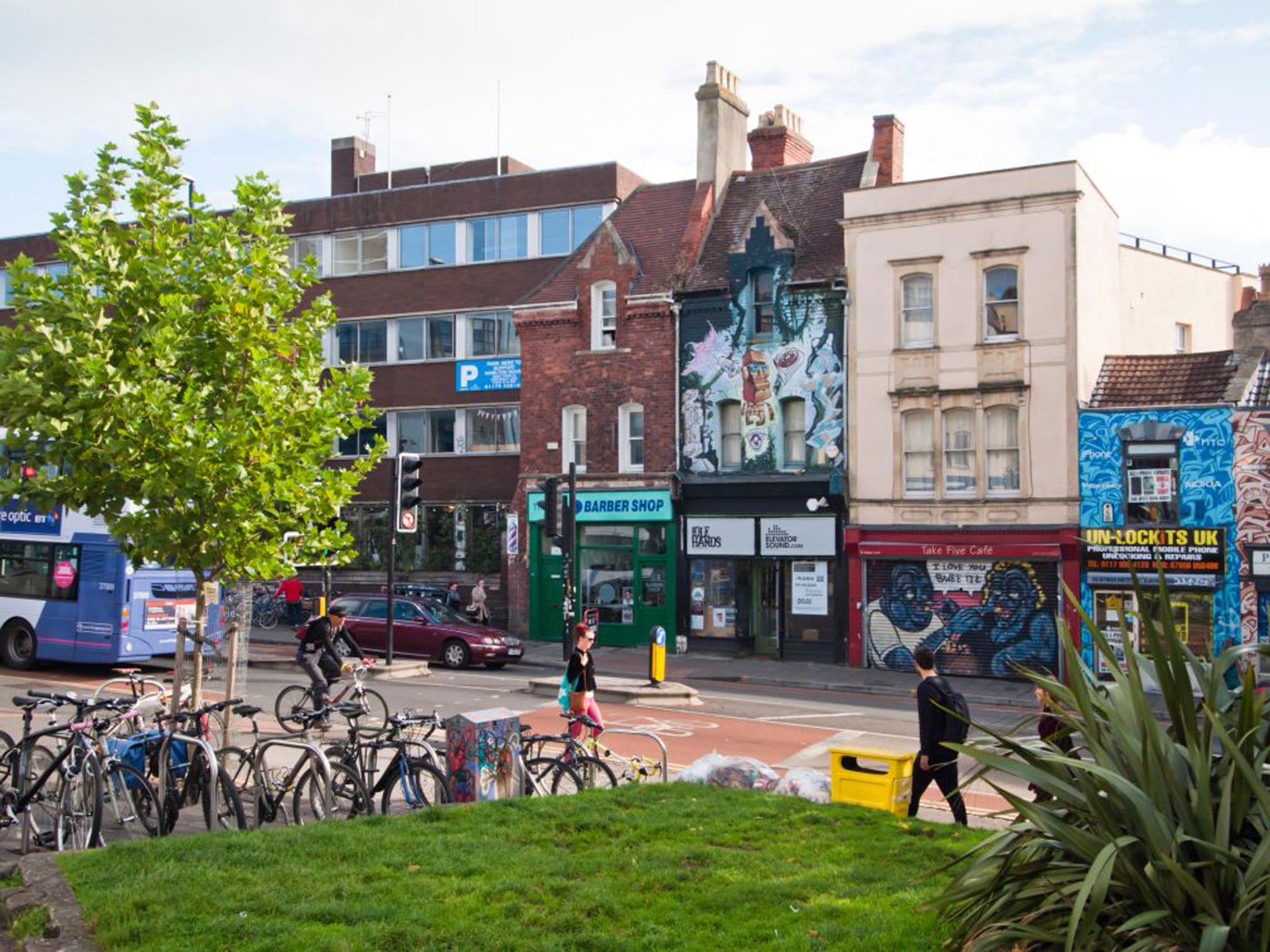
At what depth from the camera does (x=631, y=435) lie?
32219mm

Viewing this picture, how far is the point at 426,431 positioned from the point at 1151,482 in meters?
21.6

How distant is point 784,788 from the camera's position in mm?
11922

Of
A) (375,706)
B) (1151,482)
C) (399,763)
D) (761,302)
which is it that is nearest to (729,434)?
(761,302)

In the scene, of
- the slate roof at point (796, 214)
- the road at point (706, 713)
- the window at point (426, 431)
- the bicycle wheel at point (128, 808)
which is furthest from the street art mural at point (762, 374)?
the bicycle wheel at point (128, 808)

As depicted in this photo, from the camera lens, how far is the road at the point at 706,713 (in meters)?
17.0

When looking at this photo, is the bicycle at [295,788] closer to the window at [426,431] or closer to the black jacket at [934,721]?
the black jacket at [934,721]

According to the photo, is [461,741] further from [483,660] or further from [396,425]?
[396,425]

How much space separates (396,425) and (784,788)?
29494mm

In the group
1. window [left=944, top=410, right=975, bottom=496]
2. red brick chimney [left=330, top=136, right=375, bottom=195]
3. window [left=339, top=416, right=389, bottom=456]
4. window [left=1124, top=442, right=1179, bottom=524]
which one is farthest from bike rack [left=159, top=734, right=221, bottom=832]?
red brick chimney [left=330, top=136, right=375, bottom=195]

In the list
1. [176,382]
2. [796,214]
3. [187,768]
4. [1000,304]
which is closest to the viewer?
[187,768]

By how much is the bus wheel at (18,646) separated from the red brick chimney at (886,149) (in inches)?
822

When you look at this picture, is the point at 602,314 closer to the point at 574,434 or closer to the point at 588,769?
the point at 574,434

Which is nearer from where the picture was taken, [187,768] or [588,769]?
[187,768]

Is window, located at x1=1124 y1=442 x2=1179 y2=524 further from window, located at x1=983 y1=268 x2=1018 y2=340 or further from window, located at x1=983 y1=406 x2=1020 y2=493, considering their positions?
window, located at x1=983 y1=268 x2=1018 y2=340
